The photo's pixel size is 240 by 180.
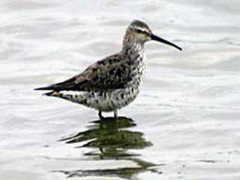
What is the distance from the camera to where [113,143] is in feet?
37.6

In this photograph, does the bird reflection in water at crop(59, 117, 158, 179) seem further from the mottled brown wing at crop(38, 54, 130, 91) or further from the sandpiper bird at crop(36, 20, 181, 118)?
the mottled brown wing at crop(38, 54, 130, 91)

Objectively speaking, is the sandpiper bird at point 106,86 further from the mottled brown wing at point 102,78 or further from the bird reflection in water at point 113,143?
the bird reflection in water at point 113,143

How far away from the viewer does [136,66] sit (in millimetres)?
12570

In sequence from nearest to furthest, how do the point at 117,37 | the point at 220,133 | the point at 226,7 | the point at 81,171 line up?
the point at 81,171
the point at 220,133
the point at 117,37
the point at 226,7

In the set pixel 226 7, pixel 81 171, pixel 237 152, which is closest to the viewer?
pixel 81 171

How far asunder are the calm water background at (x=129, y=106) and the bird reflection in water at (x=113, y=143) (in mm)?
12

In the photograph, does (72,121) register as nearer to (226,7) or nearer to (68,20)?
(68,20)

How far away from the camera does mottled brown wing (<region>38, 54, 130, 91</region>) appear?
40.3ft

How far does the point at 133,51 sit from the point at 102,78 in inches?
25.9

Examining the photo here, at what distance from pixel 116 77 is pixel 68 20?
4.96 meters

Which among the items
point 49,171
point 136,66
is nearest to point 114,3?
point 136,66

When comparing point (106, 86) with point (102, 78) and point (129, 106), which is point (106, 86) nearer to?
point (102, 78)

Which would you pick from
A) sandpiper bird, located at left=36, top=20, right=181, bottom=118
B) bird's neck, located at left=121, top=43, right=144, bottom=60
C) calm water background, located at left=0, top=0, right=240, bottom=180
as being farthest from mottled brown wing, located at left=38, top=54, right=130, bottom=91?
calm water background, located at left=0, top=0, right=240, bottom=180

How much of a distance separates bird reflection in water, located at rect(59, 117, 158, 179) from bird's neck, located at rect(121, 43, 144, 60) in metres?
0.81
